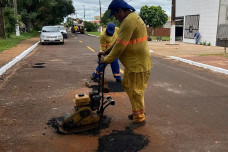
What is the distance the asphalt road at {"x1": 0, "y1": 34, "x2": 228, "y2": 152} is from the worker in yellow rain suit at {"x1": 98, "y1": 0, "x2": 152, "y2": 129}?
47cm

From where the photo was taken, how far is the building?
18609mm

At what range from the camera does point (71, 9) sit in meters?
47.0

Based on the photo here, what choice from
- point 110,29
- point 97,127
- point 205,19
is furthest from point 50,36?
point 97,127

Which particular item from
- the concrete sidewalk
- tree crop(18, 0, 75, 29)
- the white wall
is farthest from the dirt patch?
tree crop(18, 0, 75, 29)

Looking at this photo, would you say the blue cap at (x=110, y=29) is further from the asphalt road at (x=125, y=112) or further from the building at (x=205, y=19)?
the building at (x=205, y=19)

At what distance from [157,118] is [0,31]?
1943cm

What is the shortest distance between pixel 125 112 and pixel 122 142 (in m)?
1.19

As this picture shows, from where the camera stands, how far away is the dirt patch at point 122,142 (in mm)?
3107

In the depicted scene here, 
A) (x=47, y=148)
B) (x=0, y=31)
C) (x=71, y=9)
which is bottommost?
(x=47, y=148)

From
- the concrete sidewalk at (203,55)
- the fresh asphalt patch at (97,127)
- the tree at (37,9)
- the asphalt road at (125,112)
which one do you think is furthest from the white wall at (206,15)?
the tree at (37,9)

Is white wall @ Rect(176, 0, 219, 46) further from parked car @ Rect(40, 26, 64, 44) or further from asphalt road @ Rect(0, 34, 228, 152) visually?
asphalt road @ Rect(0, 34, 228, 152)

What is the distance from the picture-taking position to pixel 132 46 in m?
3.55

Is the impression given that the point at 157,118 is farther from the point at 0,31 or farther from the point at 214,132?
the point at 0,31

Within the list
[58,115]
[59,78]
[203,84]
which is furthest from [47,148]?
[203,84]
